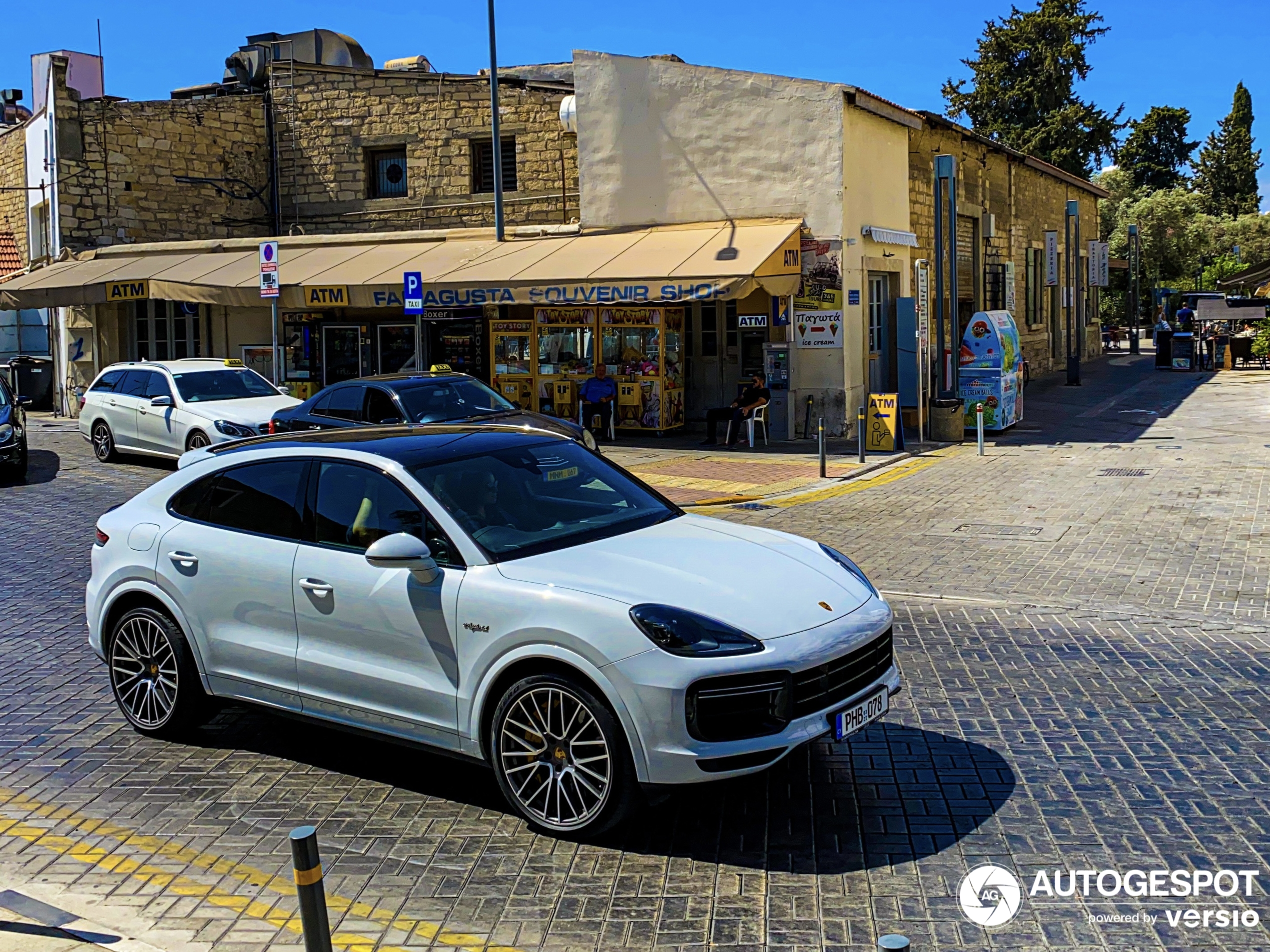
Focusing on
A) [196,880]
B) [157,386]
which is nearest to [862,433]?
[157,386]

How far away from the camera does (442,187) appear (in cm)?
2830

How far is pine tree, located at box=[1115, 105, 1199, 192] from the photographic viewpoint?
84188mm

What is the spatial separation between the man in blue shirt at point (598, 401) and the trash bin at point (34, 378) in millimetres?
14432

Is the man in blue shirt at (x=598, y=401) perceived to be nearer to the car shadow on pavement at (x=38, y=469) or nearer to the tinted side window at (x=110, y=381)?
the tinted side window at (x=110, y=381)

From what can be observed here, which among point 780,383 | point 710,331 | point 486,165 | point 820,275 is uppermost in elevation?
point 486,165

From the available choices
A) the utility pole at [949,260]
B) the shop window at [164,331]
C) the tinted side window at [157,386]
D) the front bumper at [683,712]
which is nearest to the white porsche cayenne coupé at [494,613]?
the front bumper at [683,712]

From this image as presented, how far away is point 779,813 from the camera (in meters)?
5.51

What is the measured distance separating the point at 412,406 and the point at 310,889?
41.2ft

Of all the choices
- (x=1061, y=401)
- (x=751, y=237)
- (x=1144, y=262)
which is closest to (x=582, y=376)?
(x=751, y=237)

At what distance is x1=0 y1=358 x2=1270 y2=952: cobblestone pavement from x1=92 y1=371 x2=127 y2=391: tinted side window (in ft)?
35.0

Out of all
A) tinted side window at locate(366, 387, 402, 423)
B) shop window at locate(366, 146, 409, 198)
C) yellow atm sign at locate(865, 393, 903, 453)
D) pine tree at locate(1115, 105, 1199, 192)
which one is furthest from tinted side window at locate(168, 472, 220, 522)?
pine tree at locate(1115, 105, 1199, 192)

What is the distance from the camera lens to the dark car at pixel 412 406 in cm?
1571

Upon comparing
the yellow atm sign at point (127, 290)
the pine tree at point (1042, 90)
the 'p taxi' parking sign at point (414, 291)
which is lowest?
the 'p taxi' parking sign at point (414, 291)

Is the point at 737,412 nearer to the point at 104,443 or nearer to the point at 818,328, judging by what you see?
the point at 818,328
